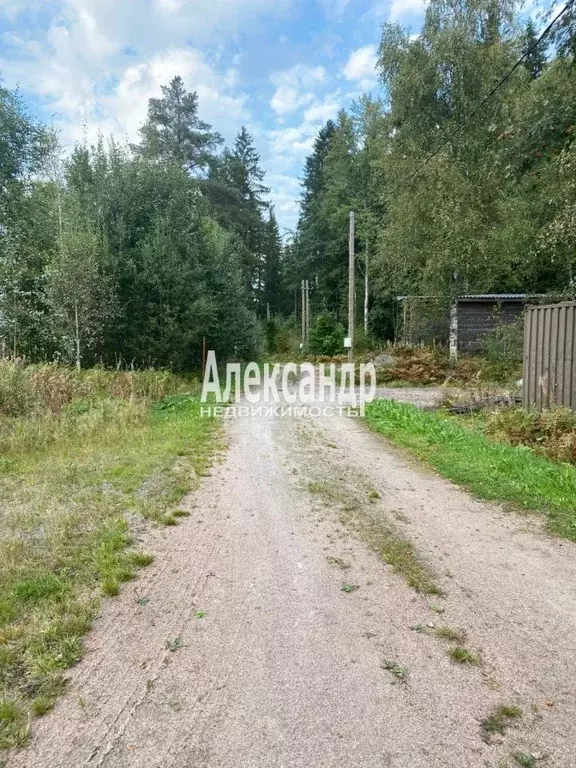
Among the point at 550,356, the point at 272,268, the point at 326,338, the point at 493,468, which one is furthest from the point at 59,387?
the point at 272,268

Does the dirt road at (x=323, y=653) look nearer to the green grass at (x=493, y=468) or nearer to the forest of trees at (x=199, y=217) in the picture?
the green grass at (x=493, y=468)

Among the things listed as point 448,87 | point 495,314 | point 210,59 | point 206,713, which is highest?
point 448,87

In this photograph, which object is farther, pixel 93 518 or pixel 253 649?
Result: pixel 93 518

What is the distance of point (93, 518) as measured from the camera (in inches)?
150

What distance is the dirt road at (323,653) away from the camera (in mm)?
1641

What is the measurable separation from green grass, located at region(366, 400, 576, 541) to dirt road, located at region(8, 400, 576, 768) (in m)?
0.47

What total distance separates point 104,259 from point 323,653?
13111 mm

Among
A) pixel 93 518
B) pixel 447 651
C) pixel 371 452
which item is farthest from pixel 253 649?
pixel 371 452

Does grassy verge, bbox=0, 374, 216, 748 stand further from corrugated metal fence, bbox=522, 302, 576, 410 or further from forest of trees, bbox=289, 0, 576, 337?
forest of trees, bbox=289, 0, 576, 337

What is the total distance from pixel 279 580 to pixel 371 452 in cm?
368

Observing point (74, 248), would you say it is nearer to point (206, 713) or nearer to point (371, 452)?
point (371, 452)

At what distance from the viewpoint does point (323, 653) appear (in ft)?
7.08

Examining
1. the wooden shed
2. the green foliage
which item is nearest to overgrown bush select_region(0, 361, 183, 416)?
the wooden shed

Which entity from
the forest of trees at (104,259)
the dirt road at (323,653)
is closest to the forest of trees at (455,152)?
the forest of trees at (104,259)
